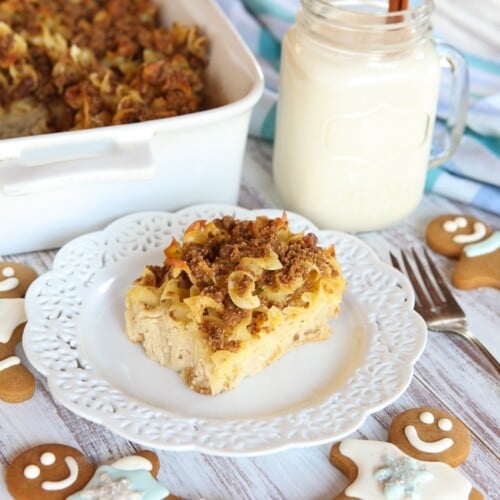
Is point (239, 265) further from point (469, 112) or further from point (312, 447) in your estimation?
point (469, 112)

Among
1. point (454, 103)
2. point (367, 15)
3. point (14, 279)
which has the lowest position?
point (14, 279)

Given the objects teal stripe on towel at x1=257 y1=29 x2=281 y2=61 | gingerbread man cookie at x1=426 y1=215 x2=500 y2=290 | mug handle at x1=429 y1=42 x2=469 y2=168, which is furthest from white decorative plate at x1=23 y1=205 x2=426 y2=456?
Result: teal stripe on towel at x1=257 y1=29 x2=281 y2=61

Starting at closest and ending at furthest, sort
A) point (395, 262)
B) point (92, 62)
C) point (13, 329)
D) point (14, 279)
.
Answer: point (13, 329) → point (14, 279) → point (395, 262) → point (92, 62)

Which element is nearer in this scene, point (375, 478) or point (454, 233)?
point (375, 478)

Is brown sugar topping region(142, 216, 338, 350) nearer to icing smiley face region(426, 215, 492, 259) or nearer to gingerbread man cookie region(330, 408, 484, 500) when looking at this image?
→ gingerbread man cookie region(330, 408, 484, 500)

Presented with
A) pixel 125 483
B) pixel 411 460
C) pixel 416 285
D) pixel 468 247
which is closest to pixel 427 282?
pixel 416 285

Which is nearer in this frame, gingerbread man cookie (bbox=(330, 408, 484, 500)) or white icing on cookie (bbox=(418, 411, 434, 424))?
gingerbread man cookie (bbox=(330, 408, 484, 500))
